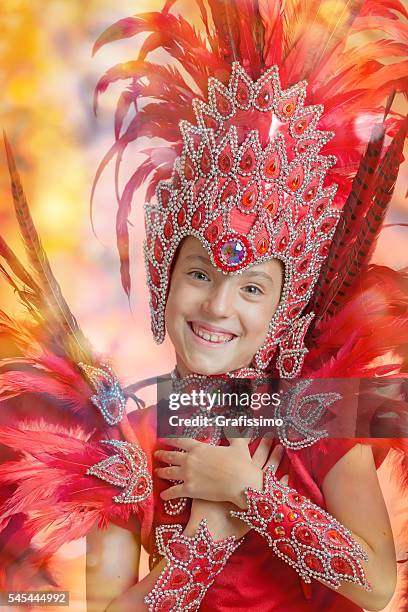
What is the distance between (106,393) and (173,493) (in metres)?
0.16

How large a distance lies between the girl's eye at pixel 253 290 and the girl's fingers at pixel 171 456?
0.23 metres

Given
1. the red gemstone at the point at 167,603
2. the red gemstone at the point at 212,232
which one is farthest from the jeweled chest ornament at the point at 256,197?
the red gemstone at the point at 167,603

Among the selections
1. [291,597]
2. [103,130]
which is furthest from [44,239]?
[291,597]

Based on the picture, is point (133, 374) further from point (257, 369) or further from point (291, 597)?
point (291, 597)

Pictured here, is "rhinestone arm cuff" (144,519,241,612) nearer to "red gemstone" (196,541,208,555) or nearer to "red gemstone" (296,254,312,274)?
"red gemstone" (196,541,208,555)

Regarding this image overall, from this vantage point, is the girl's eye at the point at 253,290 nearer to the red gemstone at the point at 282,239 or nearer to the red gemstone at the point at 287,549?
the red gemstone at the point at 282,239

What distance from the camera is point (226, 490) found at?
97cm

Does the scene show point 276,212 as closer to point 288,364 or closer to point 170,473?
point 288,364

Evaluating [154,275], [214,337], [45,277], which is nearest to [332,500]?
[214,337]

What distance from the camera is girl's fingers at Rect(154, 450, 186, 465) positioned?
0.99m

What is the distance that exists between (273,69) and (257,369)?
0.38 m

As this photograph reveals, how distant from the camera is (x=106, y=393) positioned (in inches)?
39.4

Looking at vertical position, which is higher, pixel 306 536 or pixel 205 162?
pixel 205 162

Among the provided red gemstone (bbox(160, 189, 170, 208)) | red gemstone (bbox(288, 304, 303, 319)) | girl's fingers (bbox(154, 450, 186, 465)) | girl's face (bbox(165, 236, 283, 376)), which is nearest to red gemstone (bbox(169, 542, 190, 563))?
girl's fingers (bbox(154, 450, 186, 465))
